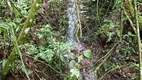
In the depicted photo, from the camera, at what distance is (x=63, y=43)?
320cm

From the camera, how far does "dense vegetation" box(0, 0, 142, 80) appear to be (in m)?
2.32

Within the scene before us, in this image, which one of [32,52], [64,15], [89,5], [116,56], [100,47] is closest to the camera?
[32,52]

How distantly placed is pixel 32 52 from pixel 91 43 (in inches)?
83.9

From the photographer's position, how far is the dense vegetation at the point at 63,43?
7.61 feet

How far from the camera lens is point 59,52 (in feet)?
9.71

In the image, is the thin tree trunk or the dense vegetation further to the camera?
the thin tree trunk

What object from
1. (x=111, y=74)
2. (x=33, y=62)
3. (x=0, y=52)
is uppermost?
(x=0, y=52)

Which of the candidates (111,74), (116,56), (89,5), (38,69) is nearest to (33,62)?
(38,69)

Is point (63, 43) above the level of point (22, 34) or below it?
below

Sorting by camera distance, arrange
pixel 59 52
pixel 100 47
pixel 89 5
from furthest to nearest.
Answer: pixel 89 5
pixel 100 47
pixel 59 52

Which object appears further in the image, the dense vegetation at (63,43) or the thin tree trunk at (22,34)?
the thin tree trunk at (22,34)

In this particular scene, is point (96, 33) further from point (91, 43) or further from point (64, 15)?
point (64, 15)

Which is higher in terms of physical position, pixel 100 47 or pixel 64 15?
pixel 64 15

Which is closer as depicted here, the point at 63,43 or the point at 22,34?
the point at 22,34
